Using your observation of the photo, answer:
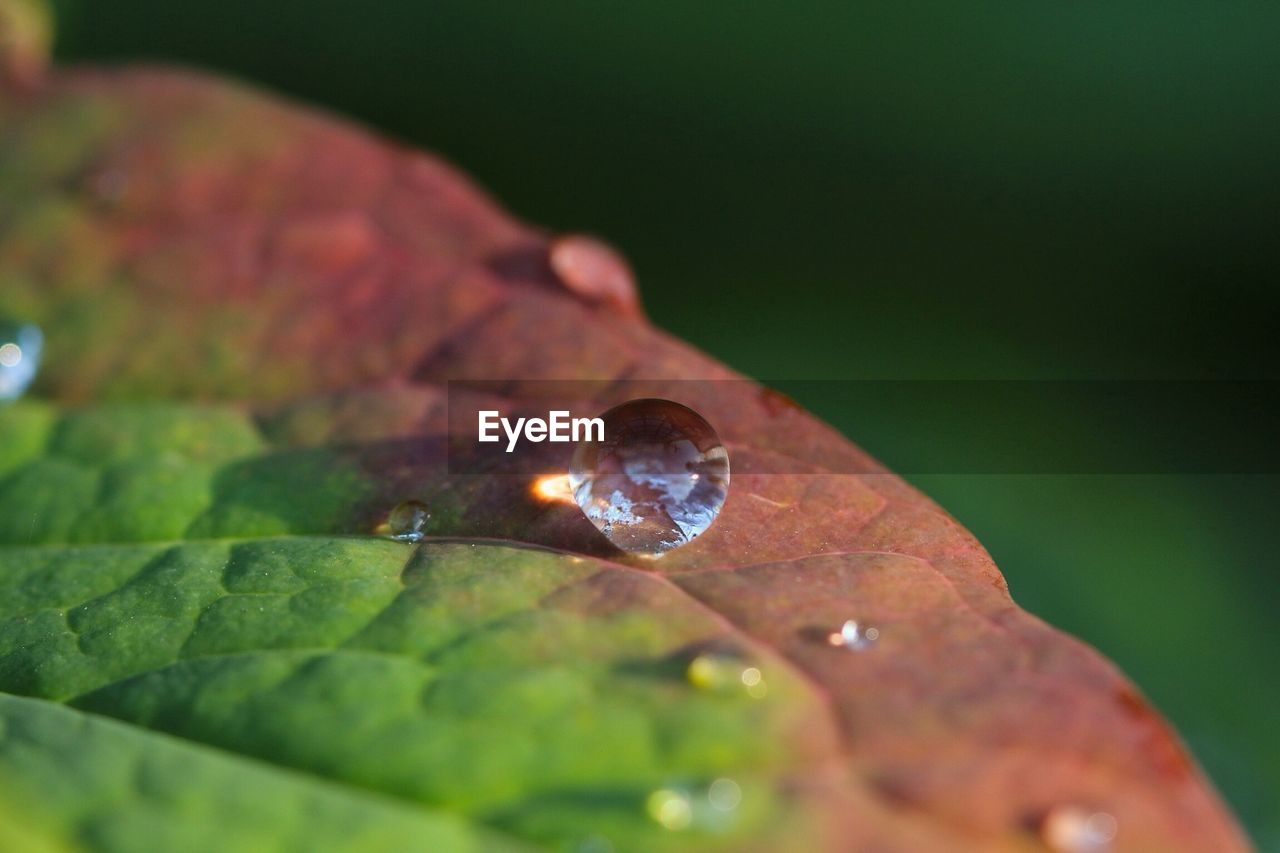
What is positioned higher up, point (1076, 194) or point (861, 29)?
point (861, 29)

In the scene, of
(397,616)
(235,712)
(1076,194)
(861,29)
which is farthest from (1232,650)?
(235,712)

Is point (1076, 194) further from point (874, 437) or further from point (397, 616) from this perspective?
point (397, 616)

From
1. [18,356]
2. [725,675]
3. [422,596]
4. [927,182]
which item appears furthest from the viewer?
[927,182]

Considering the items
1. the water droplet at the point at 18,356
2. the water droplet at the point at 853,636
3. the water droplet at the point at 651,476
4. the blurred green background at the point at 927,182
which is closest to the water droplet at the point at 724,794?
the water droplet at the point at 853,636

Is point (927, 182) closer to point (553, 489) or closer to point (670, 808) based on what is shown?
point (553, 489)

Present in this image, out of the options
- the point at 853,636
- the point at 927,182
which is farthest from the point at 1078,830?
the point at 927,182

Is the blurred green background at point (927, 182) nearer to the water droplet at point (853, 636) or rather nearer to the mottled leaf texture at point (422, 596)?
the mottled leaf texture at point (422, 596)
